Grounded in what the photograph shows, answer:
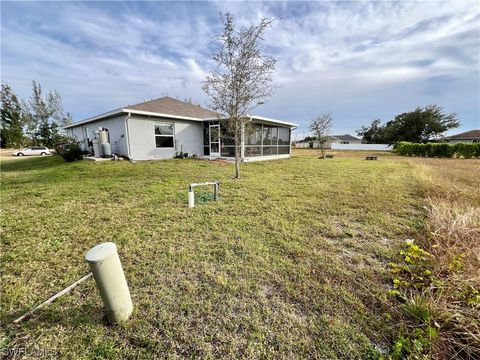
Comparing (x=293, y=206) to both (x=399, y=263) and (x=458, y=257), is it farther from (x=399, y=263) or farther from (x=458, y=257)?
(x=458, y=257)

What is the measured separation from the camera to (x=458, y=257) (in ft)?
7.01

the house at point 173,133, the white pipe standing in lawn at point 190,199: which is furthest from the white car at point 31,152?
the white pipe standing in lawn at point 190,199

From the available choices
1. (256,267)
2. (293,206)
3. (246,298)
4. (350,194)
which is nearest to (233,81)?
(293,206)

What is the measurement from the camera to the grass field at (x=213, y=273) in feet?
5.06

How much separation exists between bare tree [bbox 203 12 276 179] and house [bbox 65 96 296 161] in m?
2.89

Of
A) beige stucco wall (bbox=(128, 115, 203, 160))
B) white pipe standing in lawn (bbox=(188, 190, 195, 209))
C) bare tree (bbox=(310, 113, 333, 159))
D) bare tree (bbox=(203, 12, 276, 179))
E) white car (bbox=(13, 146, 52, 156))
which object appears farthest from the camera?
white car (bbox=(13, 146, 52, 156))

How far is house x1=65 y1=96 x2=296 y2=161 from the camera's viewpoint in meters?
10.7

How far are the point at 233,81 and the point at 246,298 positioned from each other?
638cm

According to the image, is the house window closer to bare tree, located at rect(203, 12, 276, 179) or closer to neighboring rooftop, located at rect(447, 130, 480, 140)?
bare tree, located at rect(203, 12, 276, 179)

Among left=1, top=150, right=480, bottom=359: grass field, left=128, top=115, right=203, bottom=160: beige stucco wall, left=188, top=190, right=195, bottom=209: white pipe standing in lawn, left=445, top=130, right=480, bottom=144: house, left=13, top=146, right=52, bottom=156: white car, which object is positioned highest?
left=445, top=130, right=480, bottom=144: house

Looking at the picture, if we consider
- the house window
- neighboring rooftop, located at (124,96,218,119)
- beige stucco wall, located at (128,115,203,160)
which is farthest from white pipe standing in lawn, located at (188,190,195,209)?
the house window

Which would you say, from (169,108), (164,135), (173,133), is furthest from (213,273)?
(169,108)

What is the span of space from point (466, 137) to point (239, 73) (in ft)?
184

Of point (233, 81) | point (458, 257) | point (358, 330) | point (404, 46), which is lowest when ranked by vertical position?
point (358, 330)
